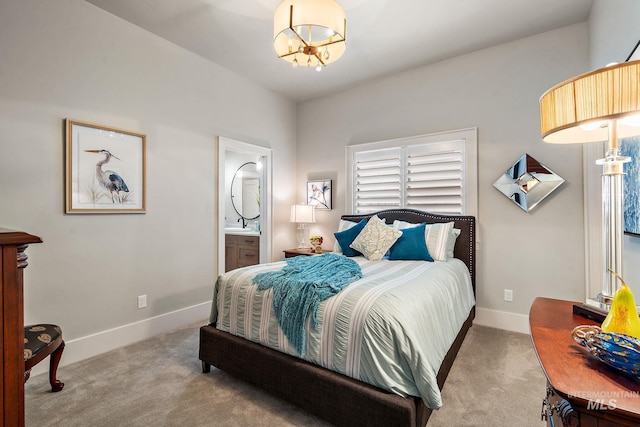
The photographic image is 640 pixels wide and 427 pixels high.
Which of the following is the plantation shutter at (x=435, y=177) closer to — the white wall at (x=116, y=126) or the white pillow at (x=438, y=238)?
the white pillow at (x=438, y=238)

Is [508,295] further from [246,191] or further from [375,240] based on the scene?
[246,191]

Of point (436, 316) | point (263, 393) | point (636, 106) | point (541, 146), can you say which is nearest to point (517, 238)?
point (541, 146)

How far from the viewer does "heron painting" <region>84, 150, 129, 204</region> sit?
8.47 ft

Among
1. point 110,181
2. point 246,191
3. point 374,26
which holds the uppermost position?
point 374,26

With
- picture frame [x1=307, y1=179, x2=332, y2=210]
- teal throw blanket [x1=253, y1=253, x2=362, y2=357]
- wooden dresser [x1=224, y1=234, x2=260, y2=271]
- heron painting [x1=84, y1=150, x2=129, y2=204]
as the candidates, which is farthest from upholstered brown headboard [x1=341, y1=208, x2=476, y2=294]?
heron painting [x1=84, y1=150, x2=129, y2=204]

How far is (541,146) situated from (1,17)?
4510 mm

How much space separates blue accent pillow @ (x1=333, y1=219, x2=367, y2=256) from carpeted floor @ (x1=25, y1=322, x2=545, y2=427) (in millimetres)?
1397

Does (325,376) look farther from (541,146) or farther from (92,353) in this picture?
(541,146)

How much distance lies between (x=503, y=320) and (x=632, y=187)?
1.99 meters

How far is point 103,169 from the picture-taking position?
→ 8.54 feet

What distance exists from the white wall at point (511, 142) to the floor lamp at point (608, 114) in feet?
6.33

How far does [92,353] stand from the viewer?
2.52 meters
